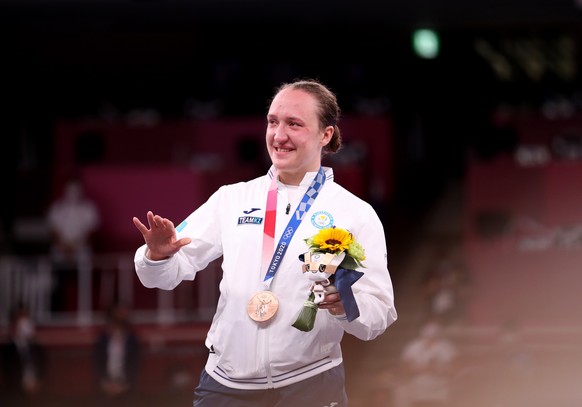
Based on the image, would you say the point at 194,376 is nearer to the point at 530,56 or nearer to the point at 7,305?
the point at 7,305

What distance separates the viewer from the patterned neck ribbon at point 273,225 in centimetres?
338

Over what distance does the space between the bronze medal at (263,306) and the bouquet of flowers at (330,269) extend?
12 centimetres

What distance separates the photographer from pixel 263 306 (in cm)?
332

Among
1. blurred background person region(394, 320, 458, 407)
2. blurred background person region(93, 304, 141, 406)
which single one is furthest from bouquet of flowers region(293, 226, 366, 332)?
blurred background person region(93, 304, 141, 406)

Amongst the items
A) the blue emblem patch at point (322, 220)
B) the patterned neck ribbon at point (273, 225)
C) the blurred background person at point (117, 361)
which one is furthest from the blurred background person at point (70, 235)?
the blue emblem patch at point (322, 220)

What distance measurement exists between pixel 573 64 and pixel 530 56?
0.54 meters

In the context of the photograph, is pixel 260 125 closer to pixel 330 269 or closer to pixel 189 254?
pixel 189 254

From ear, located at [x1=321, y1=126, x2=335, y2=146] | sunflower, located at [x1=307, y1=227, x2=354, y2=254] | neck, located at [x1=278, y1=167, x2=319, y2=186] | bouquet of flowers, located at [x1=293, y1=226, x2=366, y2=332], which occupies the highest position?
ear, located at [x1=321, y1=126, x2=335, y2=146]

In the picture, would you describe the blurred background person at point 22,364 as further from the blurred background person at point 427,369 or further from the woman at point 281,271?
the woman at point 281,271

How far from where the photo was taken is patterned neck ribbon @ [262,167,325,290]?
11.1ft

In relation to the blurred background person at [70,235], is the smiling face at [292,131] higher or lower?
lower

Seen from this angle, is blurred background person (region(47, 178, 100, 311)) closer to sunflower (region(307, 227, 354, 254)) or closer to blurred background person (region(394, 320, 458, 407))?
blurred background person (region(394, 320, 458, 407))

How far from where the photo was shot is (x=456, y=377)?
895cm

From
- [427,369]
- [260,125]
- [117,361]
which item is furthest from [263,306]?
[260,125]
